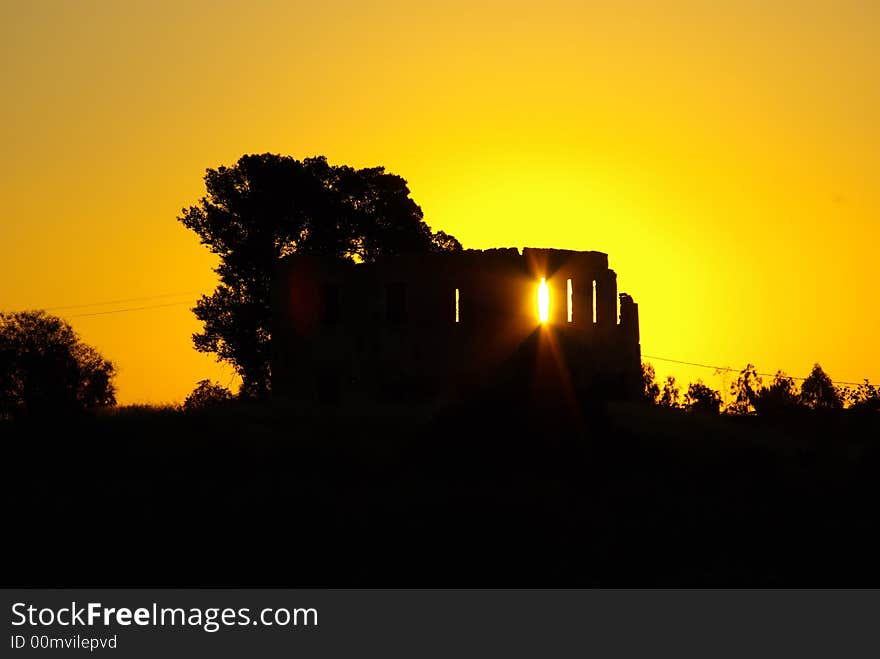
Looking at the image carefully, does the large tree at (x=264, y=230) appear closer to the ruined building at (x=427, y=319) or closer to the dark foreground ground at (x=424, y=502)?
the ruined building at (x=427, y=319)

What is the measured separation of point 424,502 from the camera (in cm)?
2480

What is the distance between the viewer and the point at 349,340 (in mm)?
41906

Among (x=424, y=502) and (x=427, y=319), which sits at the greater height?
(x=427, y=319)

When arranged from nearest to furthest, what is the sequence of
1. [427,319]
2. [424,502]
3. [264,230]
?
1. [424,502]
2. [427,319]
3. [264,230]

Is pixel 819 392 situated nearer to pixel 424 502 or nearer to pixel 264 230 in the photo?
pixel 264 230

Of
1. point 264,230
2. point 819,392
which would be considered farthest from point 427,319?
point 819,392

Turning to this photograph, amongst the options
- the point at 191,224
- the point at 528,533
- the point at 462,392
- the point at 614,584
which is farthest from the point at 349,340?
the point at 614,584

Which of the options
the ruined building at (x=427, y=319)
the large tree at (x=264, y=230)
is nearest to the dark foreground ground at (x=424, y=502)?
the ruined building at (x=427, y=319)

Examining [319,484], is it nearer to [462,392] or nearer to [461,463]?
[461,463]

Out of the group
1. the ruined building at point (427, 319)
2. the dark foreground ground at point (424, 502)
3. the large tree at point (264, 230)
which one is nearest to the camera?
the dark foreground ground at point (424, 502)

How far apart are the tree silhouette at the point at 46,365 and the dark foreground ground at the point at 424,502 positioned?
49.4 feet

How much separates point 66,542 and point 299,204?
3030cm

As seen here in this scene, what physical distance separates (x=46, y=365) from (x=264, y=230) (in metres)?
9.35

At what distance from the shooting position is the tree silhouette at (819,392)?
2156 inches
